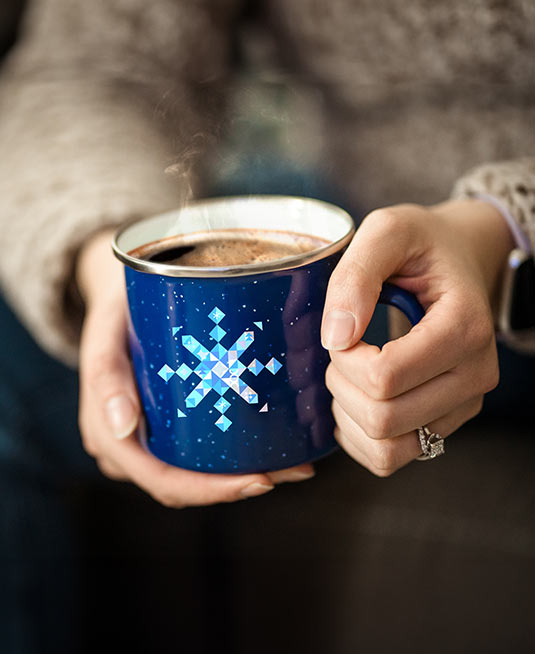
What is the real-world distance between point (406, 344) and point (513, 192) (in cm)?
34

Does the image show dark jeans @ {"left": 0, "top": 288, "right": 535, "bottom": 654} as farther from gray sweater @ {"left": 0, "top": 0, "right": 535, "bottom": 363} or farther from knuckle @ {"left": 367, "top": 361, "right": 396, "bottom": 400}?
knuckle @ {"left": 367, "top": 361, "right": 396, "bottom": 400}

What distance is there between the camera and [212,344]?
1.80 feet

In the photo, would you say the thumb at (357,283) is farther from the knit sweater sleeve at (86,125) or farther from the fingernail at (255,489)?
the knit sweater sleeve at (86,125)

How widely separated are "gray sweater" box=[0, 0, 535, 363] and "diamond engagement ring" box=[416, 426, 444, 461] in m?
0.30

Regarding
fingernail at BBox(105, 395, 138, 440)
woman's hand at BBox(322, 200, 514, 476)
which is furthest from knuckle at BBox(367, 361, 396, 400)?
fingernail at BBox(105, 395, 138, 440)

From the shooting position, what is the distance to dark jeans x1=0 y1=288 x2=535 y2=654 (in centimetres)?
100

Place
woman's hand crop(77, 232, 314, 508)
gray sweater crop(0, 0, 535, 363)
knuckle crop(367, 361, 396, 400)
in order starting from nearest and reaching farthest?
knuckle crop(367, 361, 396, 400), woman's hand crop(77, 232, 314, 508), gray sweater crop(0, 0, 535, 363)

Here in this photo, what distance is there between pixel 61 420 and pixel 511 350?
2.53 ft

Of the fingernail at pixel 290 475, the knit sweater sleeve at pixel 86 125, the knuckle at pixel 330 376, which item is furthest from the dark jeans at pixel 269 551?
the knuckle at pixel 330 376

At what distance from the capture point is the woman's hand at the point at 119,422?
66cm

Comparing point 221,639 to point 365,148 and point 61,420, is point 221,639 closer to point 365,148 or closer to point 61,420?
point 61,420

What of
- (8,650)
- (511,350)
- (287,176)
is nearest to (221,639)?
(8,650)

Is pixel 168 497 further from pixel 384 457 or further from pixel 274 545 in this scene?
pixel 274 545

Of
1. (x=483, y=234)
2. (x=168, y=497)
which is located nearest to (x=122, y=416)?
(x=168, y=497)
